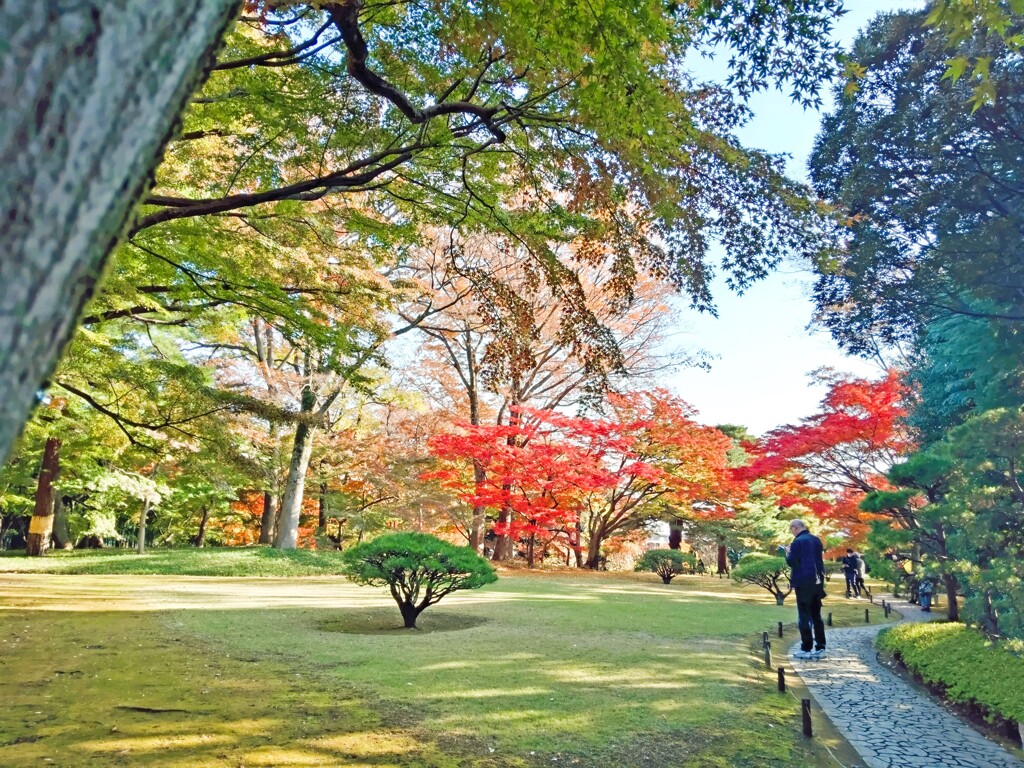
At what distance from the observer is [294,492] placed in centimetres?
1645

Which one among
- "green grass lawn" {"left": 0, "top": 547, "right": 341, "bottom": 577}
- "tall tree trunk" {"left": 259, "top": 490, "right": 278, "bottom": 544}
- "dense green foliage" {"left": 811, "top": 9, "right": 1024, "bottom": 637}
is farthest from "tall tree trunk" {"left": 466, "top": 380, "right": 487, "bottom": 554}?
"dense green foliage" {"left": 811, "top": 9, "right": 1024, "bottom": 637}

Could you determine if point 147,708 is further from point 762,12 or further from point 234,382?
point 234,382

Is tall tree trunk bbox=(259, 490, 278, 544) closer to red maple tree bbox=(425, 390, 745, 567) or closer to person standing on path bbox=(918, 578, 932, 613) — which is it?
red maple tree bbox=(425, 390, 745, 567)

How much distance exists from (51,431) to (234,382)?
5.66 meters

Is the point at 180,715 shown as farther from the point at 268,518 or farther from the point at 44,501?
the point at 268,518

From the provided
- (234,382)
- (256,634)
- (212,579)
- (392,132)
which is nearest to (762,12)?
(392,132)

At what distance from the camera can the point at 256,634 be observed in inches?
249

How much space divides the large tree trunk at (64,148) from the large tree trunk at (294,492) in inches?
646

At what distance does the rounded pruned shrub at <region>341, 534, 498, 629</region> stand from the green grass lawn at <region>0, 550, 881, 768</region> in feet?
1.62

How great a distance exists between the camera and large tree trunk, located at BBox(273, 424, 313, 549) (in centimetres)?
1627

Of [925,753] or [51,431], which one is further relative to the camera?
[51,431]

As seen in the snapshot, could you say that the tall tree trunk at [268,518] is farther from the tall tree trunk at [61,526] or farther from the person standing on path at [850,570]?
the person standing on path at [850,570]

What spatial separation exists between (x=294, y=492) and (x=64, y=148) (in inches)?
676

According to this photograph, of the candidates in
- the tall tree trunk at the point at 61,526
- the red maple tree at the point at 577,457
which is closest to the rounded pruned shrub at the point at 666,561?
the red maple tree at the point at 577,457
